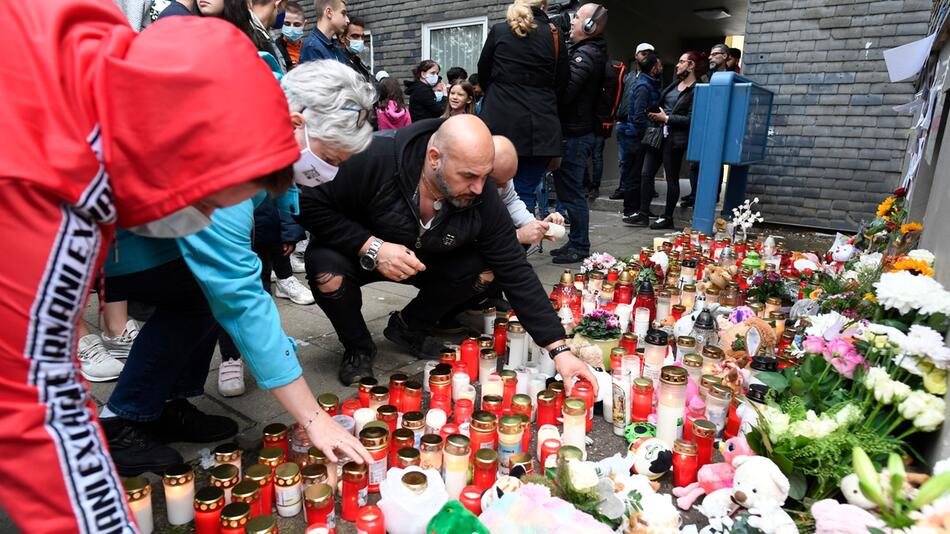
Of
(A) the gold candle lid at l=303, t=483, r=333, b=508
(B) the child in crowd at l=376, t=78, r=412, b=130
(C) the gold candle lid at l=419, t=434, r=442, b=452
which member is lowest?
(A) the gold candle lid at l=303, t=483, r=333, b=508

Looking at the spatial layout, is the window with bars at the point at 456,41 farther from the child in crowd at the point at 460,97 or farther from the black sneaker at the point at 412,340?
the black sneaker at the point at 412,340

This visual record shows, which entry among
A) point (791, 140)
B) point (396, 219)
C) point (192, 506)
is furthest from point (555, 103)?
point (192, 506)

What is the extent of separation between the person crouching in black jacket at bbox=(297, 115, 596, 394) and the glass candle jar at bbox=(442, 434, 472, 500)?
26.9 inches

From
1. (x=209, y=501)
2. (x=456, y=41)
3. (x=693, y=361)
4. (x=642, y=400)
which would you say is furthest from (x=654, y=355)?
(x=456, y=41)

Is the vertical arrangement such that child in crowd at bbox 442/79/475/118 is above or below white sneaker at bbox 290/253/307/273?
above

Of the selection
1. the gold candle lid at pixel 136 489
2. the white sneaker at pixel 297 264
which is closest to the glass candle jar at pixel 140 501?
the gold candle lid at pixel 136 489

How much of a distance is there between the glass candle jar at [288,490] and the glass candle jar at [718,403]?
139 centimetres

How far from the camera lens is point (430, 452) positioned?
1.71m

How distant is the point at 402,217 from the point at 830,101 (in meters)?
5.60

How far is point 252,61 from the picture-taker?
0.86 meters

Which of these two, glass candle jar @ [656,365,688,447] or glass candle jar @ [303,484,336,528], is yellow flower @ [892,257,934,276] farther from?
glass candle jar @ [303,484,336,528]

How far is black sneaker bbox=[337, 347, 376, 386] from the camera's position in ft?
8.39

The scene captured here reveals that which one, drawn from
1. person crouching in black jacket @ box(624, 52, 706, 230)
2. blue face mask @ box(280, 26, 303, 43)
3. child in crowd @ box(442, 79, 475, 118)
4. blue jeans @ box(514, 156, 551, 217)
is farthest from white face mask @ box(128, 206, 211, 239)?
person crouching in black jacket @ box(624, 52, 706, 230)

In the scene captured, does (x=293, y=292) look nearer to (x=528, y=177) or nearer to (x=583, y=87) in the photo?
(x=528, y=177)
